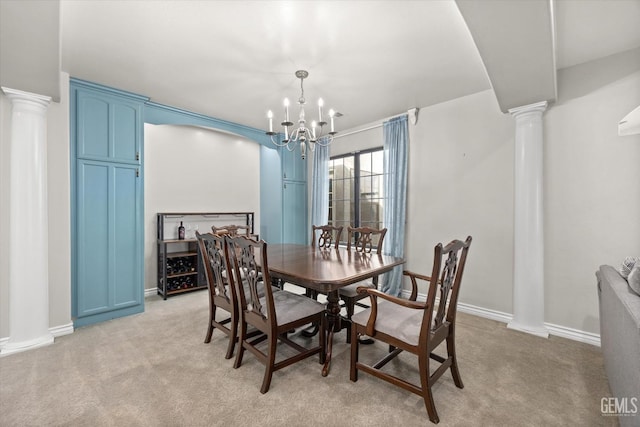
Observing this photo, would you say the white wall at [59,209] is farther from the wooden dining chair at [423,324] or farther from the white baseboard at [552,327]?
the white baseboard at [552,327]

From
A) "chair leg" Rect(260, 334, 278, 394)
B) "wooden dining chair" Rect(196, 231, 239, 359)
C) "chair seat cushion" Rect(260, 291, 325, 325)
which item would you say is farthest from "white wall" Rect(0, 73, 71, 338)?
"chair leg" Rect(260, 334, 278, 394)

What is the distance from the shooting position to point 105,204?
9.95 ft

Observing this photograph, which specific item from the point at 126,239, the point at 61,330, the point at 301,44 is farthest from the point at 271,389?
the point at 301,44

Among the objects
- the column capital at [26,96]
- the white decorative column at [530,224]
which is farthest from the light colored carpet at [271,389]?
the column capital at [26,96]

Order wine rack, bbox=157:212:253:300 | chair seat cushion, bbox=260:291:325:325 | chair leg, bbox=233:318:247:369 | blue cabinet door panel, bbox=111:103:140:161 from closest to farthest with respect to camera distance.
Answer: chair seat cushion, bbox=260:291:325:325 < chair leg, bbox=233:318:247:369 < blue cabinet door panel, bbox=111:103:140:161 < wine rack, bbox=157:212:253:300

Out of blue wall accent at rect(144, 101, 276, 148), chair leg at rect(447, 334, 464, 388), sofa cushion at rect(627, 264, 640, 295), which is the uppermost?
blue wall accent at rect(144, 101, 276, 148)

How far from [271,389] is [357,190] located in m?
3.37

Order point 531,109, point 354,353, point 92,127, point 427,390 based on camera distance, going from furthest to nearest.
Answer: point 92,127 → point 531,109 → point 354,353 → point 427,390

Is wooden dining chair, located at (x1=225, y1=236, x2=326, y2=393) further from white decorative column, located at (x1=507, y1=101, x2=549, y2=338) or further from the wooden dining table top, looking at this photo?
white decorative column, located at (x1=507, y1=101, x2=549, y2=338)

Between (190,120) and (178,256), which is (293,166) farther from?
(178,256)

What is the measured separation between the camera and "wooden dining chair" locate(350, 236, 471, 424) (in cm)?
157

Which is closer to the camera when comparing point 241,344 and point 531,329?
point 241,344

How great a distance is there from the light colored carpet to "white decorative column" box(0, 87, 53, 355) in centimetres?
24

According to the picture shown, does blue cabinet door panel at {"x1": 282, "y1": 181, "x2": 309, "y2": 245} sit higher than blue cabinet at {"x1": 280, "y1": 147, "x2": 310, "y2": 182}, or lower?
lower
